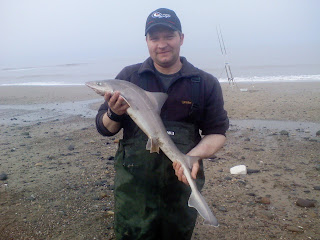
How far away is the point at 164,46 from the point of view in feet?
11.5

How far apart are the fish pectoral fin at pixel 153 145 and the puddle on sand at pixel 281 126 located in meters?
6.66

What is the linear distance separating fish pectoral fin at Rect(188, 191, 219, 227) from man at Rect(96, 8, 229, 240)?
357 mm

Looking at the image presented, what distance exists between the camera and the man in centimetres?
345

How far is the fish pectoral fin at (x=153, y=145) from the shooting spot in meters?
3.19

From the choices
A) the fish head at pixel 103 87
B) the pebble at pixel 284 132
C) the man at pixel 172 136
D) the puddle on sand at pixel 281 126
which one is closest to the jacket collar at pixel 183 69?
the man at pixel 172 136

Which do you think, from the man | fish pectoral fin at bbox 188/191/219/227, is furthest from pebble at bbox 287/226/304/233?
fish pectoral fin at bbox 188/191/219/227

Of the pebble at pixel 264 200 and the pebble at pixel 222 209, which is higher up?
the pebble at pixel 222 209

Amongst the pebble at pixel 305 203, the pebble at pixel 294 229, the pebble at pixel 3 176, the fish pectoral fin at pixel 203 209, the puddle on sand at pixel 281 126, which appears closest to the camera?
the fish pectoral fin at pixel 203 209

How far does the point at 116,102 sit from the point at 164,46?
0.87 metres

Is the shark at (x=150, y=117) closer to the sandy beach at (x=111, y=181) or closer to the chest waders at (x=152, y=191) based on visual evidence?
the chest waders at (x=152, y=191)

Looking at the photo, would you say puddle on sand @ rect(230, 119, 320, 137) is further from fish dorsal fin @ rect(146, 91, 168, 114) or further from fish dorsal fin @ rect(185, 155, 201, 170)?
fish dorsal fin @ rect(146, 91, 168, 114)

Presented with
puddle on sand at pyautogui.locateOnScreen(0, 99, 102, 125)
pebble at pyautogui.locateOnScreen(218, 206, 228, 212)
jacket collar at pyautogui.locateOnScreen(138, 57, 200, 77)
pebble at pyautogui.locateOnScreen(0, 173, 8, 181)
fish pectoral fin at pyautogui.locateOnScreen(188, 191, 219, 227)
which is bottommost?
pebble at pyautogui.locateOnScreen(218, 206, 228, 212)

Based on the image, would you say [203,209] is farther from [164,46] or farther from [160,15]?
[160,15]

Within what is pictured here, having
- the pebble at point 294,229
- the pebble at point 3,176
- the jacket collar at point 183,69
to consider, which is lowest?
the pebble at point 294,229
